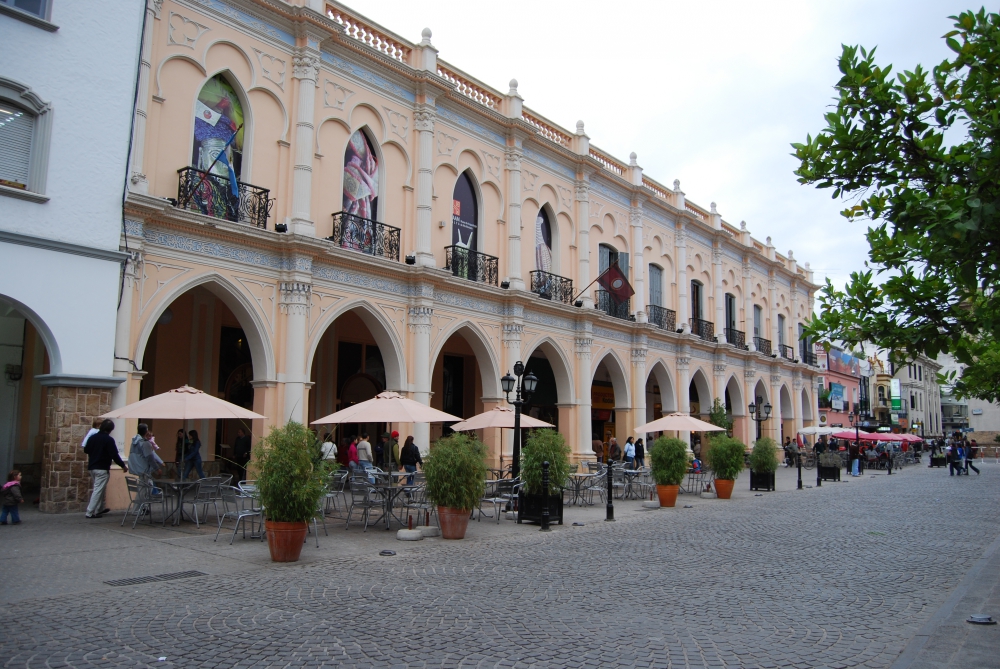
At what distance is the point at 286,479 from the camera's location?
9.39 m

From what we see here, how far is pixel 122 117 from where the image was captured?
48.1ft

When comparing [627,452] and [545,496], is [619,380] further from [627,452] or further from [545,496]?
[545,496]

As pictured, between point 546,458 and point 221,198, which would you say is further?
point 221,198

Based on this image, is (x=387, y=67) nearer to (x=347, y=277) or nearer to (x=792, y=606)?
(x=347, y=277)

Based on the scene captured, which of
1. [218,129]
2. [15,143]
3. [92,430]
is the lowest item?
[92,430]

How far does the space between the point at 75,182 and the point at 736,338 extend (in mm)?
32244

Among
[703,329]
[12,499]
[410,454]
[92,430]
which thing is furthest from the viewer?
[703,329]

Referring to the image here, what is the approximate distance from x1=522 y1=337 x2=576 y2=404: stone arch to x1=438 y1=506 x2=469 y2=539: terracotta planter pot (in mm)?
13887

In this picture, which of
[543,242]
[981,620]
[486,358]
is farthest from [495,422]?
[981,620]

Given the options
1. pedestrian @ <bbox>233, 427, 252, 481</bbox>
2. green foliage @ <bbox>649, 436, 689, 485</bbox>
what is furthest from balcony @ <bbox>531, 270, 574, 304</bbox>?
pedestrian @ <bbox>233, 427, 252, 481</bbox>

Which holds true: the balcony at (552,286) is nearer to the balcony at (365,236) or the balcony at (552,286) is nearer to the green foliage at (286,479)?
the balcony at (365,236)

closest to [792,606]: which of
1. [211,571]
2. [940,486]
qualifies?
[211,571]

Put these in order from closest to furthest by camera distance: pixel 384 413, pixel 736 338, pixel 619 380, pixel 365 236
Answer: pixel 384 413
pixel 365 236
pixel 619 380
pixel 736 338

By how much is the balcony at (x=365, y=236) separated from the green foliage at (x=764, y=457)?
41.1 ft
